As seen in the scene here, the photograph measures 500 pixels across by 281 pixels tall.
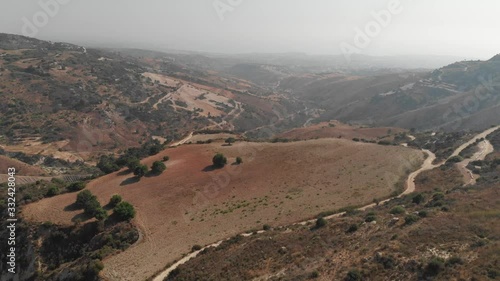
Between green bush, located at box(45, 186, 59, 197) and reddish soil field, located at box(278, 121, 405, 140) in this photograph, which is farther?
reddish soil field, located at box(278, 121, 405, 140)

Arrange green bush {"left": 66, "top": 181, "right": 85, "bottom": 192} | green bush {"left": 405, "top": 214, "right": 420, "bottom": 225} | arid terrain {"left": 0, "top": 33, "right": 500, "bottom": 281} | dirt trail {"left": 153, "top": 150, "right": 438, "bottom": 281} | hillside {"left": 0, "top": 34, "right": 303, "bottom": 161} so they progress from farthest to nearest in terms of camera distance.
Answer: hillside {"left": 0, "top": 34, "right": 303, "bottom": 161}, green bush {"left": 66, "top": 181, "right": 85, "bottom": 192}, dirt trail {"left": 153, "top": 150, "right": 438, "bottom": 281}, green bush {"left": 405, "top": 214, "right": 420, "bottom": 225}, arid terrain {"left": 0, "top": 33, "right": 500, "bottom": 281}

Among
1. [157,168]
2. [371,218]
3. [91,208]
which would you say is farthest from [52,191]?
[371,218]

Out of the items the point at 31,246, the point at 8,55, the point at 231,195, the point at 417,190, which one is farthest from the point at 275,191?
the point at 8,55

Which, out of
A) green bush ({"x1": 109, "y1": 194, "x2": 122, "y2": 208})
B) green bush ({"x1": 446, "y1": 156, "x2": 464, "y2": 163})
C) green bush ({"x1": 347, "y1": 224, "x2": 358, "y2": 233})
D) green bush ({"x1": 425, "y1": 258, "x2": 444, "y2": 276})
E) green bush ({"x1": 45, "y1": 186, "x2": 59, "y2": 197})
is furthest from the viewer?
green bush ({"x1": 446, "y1": 156, "x2": 464, "y2": 163})

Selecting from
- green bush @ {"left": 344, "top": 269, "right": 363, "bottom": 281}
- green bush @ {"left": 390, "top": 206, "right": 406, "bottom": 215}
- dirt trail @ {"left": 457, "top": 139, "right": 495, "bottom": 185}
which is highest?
green bush @ {"left": 344, "top": 269, "right": 363, "bottom": 281}

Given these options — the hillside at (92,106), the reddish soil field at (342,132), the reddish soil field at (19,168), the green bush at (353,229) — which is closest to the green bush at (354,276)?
the green bush at (353,229)

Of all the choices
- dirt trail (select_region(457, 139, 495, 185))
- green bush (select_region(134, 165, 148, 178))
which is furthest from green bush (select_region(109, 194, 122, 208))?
dirt trail (select_region(457, 139, 495, 185))

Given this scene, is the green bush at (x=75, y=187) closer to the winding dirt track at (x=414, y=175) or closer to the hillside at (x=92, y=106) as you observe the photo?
the winding dirt track at (x=414, y=175)

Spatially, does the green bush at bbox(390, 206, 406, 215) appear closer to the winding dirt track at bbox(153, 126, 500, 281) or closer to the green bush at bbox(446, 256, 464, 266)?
the winding dirt track at bbox(153, 126, 500, 281)
